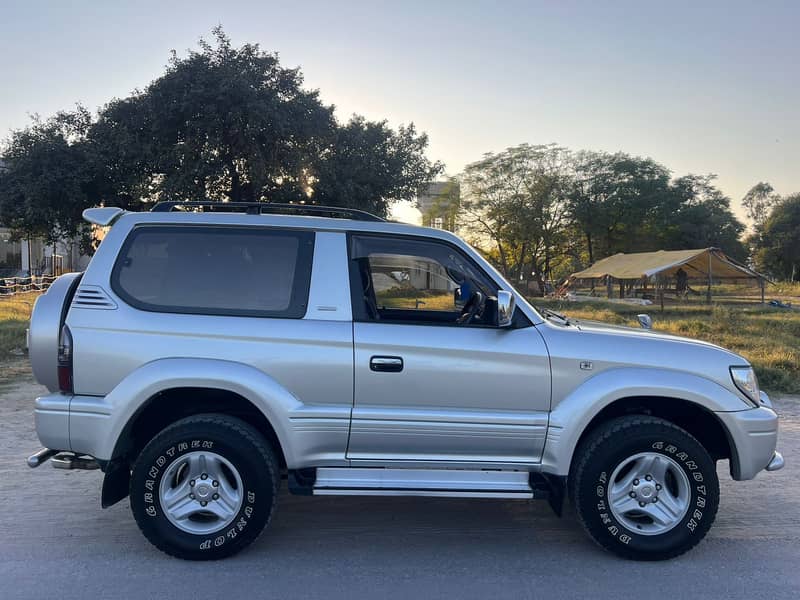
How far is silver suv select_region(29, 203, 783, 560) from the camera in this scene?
376cm

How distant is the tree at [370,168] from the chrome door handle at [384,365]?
622 inches

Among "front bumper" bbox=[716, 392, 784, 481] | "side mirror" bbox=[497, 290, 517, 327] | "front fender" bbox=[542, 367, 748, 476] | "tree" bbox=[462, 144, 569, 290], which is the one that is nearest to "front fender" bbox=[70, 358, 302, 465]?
"side mirror" bbox=[497, 290, 517, 327]

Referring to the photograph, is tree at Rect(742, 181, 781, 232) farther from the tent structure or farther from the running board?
the running board

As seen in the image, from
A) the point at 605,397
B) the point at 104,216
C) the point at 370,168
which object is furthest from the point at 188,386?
the point at 370,168

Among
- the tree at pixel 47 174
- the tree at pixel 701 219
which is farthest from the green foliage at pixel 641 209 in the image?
the tree at pixel 47 174

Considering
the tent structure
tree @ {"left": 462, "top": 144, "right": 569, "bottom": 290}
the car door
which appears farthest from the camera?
tree @ {"left": 462, "top": 144, "right": 569, "bottom": 290}

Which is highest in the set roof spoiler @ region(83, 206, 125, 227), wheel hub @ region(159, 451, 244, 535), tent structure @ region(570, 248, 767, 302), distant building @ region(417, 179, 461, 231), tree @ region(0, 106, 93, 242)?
distant building @ region(417, 179, 461, 231)

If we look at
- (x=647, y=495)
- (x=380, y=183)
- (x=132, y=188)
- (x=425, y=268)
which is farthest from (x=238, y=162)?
(x=647, y=495)

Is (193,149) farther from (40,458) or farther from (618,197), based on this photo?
(618,197)

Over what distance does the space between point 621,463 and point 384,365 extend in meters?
1.54

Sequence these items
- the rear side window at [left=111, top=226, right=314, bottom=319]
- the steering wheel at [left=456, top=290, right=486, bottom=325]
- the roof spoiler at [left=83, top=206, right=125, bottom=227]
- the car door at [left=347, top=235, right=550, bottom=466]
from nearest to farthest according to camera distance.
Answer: the car door at [left=347, top=235, right=550, bottom=466] < the rear side window at [left=111, top=226, right=314, bottom=319] < the steering wheel at [left=456, top=290, right=486, bottom=325] < the roof spoiler at [left=83, top=206, right=125, bottom=227]

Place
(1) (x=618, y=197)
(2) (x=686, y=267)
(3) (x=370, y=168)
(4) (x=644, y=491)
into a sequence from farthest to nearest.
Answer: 1. (1) (x=618, y=197)
2. (2) (x=686, y=267)
3. (3) (x=370, y=168)
4. (4) (x=644, y=491)

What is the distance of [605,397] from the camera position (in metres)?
3.83

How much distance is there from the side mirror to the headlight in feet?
4.76
